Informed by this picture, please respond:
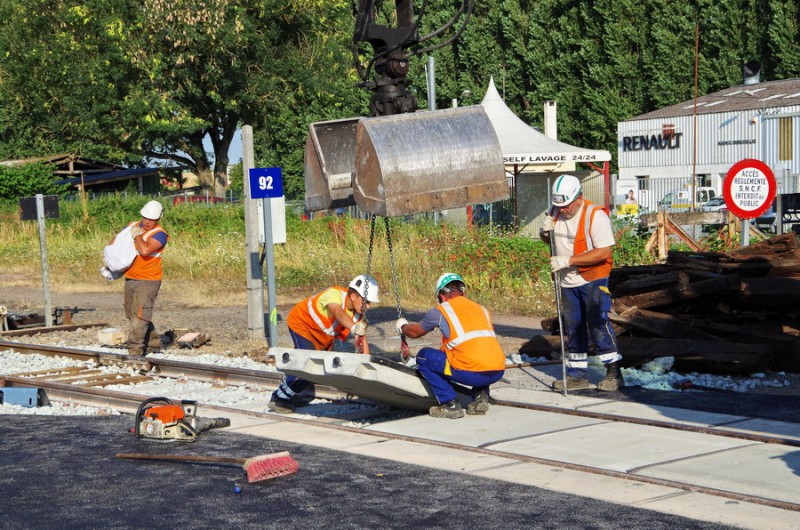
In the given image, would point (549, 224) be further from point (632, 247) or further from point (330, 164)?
point (632, 247)

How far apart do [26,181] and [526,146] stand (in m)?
20.5

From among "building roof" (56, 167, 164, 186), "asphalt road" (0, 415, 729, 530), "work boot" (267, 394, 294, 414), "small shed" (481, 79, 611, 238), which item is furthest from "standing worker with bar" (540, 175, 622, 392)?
"building roof" (56, 167, 164, 186)

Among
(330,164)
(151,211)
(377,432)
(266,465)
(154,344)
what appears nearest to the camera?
(266,465)

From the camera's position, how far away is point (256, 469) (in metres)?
7.88

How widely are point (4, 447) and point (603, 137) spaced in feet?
181

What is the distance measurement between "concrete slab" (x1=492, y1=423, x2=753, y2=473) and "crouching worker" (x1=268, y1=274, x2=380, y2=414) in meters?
1.92

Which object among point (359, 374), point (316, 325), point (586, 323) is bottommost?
point (359, 374)

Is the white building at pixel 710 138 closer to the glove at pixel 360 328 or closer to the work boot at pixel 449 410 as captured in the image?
the work boot at pixel 449 410

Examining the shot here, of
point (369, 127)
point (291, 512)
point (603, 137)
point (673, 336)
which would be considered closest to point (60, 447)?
point (291, 512)

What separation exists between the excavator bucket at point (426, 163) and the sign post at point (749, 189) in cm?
524

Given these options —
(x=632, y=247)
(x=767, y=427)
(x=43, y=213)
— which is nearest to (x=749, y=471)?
(x=767, y=427)

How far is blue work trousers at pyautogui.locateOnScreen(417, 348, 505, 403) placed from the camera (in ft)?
32.1

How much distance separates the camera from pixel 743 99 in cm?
5122

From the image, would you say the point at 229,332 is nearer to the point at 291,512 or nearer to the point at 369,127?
the point at 369,127
